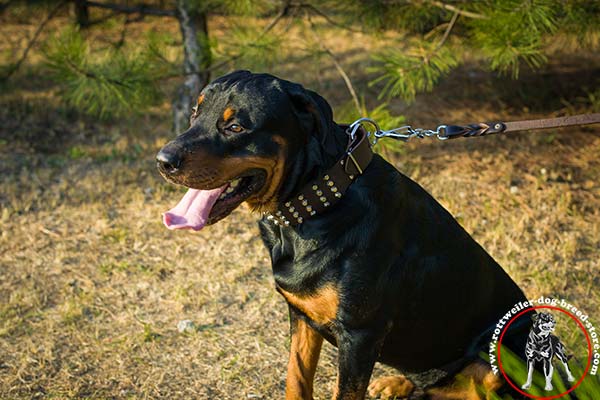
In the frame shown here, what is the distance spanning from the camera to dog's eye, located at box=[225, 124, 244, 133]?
2.49 metres

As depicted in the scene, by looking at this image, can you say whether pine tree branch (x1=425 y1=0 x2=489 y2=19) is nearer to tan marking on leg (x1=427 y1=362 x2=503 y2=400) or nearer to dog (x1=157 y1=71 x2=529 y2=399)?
dog (x1=157 y1=71 x2=529 y2=399)

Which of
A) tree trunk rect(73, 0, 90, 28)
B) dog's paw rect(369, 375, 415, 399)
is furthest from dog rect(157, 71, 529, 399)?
tree trunk rect(73, 0, 90, 28)

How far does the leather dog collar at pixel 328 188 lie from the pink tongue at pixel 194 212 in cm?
25

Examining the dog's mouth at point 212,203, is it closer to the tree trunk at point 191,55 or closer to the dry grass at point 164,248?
the dry grass at point 164,248

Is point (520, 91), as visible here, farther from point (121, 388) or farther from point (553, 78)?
point (121, 388)

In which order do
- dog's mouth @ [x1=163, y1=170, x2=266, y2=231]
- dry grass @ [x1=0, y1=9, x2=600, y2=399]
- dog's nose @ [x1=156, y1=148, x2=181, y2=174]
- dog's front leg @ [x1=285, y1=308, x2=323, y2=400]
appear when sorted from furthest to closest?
dry grass @ [x1=0, y1=9, x2=600, y2=399]
dog's front leg @ [x1=285, y1=308, x2=323, y2=400]
dog's mouth @ [x1=163, y1=170, x2=266, y2=231]
dog's nose @ [x1=156, y1=148, x2=181, y2=174]

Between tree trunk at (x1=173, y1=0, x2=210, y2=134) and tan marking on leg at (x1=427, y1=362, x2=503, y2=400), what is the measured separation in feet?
11.8

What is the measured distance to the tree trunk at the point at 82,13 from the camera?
6367 millimetres

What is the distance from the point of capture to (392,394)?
324 centimetres

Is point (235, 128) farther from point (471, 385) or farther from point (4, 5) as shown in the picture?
point (4, 5)

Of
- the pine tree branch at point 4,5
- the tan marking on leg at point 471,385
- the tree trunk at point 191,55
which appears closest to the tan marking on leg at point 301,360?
the tan marking on leg at point 471,385

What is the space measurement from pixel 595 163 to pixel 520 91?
A: 1.48 meters

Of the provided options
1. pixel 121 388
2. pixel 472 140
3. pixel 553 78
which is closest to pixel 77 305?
pixel 121 388

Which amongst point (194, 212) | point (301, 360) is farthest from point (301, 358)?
point (194, 212)
